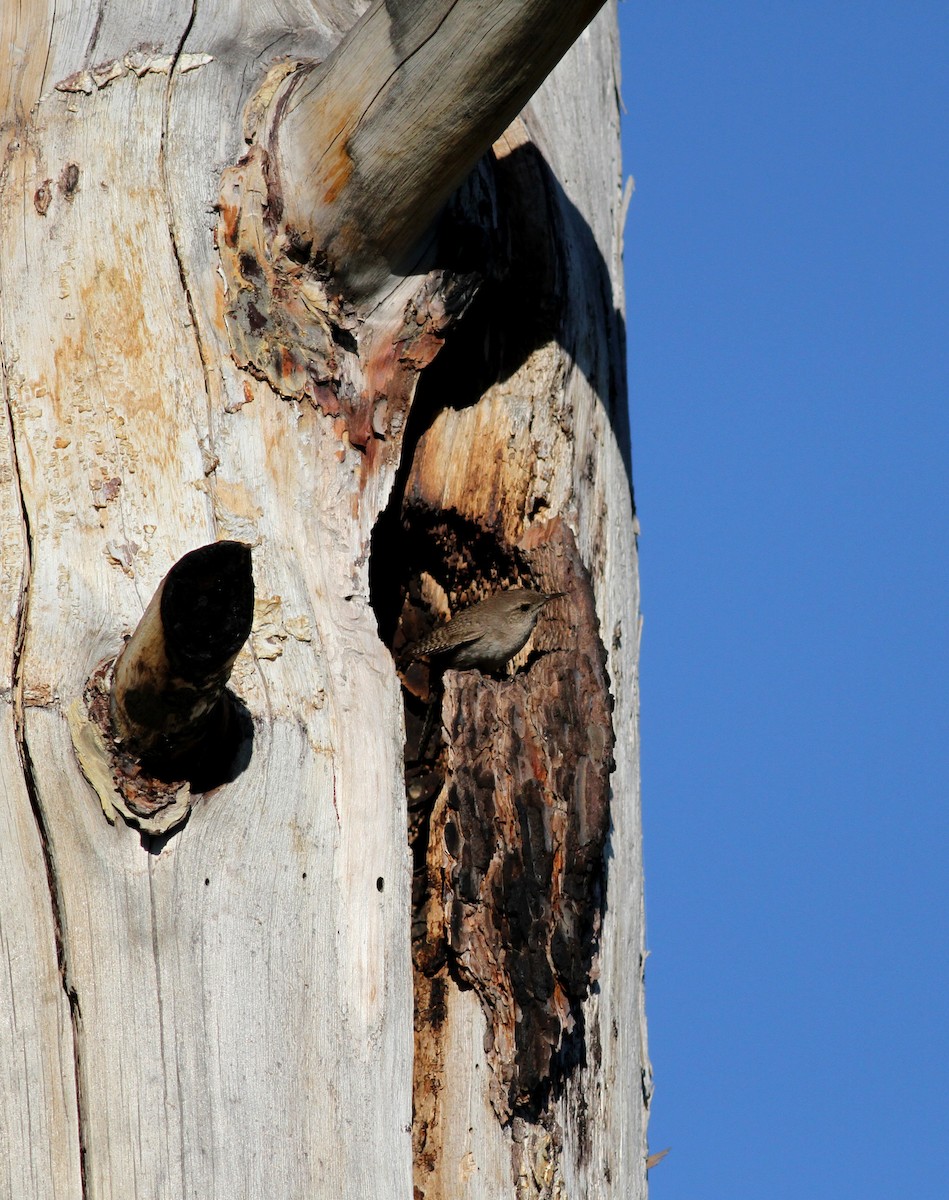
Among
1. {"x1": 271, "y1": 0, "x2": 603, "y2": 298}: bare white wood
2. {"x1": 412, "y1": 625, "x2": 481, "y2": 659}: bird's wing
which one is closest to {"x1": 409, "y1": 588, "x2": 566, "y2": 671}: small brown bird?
{"x1": 412, "y1": 625, "x2": 481, "y2": 659}: bird's wing

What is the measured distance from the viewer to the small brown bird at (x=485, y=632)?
3.35 metres

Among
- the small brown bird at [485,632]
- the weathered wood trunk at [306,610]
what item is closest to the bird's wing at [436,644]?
the small brown bird at [485,632]

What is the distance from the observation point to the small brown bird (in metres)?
3.35

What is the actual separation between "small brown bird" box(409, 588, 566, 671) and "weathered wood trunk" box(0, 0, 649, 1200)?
78 mm

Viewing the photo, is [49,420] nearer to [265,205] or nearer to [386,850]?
[265,205]

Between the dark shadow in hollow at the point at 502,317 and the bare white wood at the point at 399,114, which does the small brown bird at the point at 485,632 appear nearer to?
the dark shadow in hollow at the point at 502,317

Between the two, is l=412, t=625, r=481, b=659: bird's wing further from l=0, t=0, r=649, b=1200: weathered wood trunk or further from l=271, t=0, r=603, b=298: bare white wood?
l=271, t=0, r=603, b=298: bare white wood

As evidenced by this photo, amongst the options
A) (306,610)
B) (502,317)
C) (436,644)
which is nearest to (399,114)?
(502,317)

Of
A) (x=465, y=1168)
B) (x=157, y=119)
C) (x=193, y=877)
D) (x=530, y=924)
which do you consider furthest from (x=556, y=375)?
(x=465, y=1168)

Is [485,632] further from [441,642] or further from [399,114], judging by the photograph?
[399,114]

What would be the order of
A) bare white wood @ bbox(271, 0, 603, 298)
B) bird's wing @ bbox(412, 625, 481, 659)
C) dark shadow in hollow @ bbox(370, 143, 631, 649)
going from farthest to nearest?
bird's wing @ bbox(412, 625, 481, 659) → dark shadow in hollow @ bbox(370, 143, 631, 649) → bare white wood @ bbox(271, 0, 603, 298)

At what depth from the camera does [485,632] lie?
3.71 m

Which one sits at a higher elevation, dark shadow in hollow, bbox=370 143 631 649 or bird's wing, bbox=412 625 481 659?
dark shadow in hollow, bbox=370 143 631 649

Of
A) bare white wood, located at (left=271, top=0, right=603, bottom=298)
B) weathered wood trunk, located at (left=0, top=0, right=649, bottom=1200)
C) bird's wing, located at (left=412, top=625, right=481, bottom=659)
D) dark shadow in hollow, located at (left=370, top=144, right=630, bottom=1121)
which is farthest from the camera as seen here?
bird's wing, located at (left=412, top=625, right=481, bottom=659)
